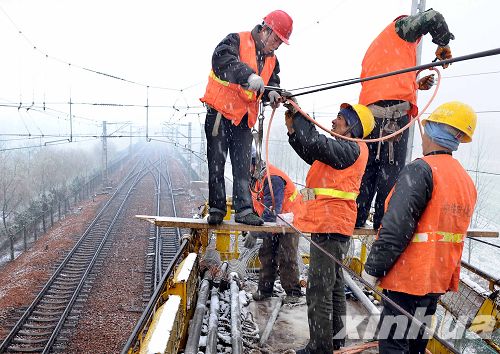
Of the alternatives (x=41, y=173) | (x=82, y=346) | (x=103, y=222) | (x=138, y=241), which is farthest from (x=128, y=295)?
(x=41, y=173)

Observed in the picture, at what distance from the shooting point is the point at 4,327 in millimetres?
10453

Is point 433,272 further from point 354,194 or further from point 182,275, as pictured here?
point 182,275

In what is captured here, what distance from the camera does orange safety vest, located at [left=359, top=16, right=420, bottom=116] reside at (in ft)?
11.9

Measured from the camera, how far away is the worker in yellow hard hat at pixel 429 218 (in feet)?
7.52

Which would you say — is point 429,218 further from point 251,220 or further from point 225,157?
point 225,157

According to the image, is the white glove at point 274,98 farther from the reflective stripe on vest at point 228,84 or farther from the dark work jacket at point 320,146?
the reflective stripe on vest at point 228,84

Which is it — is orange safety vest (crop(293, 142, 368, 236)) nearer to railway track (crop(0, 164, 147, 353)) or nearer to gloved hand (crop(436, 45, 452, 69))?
gloved hand (crop(436, 45, 452, 69))

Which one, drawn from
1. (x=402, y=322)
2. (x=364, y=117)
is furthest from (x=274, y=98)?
(x=402, y=322)

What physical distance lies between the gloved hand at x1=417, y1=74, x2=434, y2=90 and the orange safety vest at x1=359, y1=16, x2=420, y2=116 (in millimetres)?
270

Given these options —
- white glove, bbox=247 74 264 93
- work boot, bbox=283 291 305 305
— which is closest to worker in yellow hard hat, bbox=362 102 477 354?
white glove, bbox=247 74 264 93

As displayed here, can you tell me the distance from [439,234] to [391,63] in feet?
6.29

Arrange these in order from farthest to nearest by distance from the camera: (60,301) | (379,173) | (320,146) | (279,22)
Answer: (60,301), (379,173), (279,22), (320,146)

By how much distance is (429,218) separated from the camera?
232 cm

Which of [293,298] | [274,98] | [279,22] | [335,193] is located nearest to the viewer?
[335,193]
